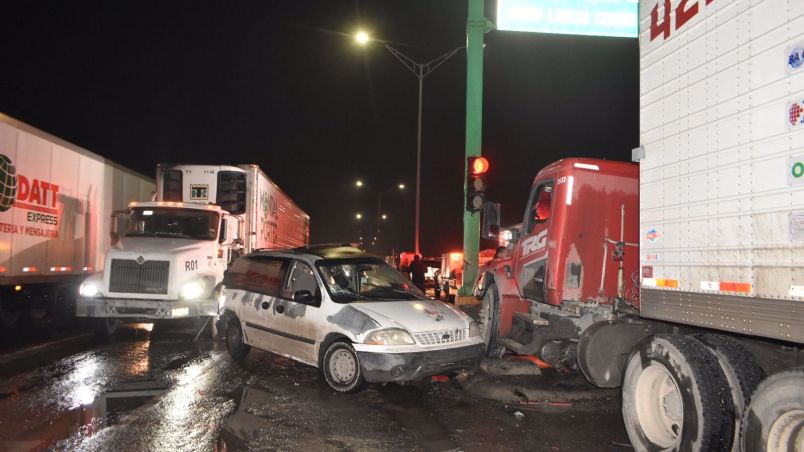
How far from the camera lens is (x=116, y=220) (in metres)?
12.3

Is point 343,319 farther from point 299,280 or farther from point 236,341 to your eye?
point 236,341

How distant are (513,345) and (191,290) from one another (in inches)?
255

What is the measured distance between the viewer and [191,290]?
11078 mm

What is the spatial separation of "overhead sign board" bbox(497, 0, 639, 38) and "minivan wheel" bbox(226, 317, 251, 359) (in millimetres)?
8153

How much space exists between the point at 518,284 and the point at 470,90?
5456 millimetres

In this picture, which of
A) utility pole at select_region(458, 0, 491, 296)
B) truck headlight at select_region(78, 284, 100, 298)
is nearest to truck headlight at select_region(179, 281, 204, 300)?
truck headlight at select_region(78, 284, 100, 298)

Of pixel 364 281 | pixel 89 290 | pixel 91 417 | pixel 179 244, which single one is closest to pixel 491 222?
pixel 364 281

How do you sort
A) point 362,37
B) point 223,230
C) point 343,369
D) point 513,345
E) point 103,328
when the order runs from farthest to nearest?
point 362,37
point 223,230
point 103,328
point 513,345
point 343,369

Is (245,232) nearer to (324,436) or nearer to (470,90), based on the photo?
(470,90)

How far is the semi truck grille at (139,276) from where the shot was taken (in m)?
10.9

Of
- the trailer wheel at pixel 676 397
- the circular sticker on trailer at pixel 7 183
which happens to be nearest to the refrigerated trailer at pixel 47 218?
the circular sticker on trailer at pixel 7 183

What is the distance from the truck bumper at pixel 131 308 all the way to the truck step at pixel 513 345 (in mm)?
5401

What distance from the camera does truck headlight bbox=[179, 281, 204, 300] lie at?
36.0 feet

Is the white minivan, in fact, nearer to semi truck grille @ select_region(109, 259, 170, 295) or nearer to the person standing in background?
semi truck grille @ select_region(109, 259, 170, 295)
